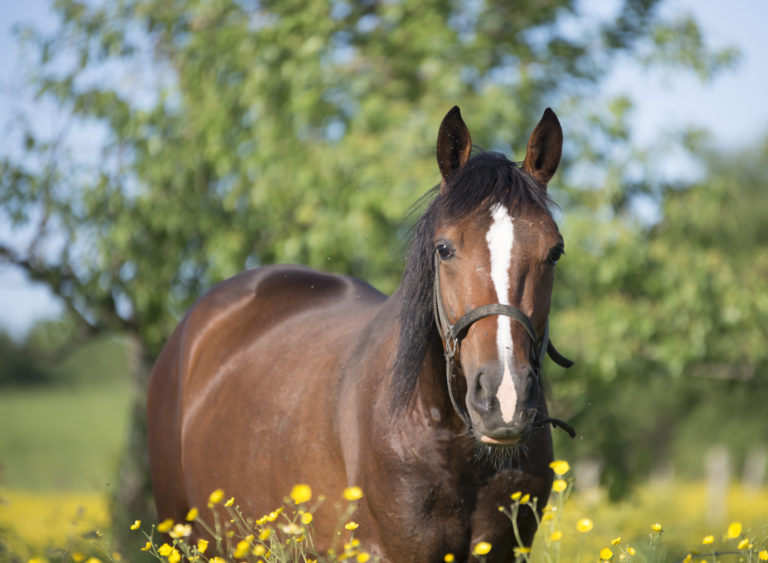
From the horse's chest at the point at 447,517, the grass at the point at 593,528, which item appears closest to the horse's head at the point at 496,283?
the horse's chest at the point at 447,517

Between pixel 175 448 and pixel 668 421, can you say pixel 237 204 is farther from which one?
pixel 668 421

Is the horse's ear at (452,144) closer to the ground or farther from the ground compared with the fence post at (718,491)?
farther from the ground

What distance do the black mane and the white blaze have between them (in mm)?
93

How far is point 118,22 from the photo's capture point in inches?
328

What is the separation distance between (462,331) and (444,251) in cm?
27

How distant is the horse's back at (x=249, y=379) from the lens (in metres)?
3.38

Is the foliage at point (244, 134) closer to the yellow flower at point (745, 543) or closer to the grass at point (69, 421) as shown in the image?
the yellow flower at point (745, 543)

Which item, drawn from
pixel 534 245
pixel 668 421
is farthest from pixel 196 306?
pixel 668 421

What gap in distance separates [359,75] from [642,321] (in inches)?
149

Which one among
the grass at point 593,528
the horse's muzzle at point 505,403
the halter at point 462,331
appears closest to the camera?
the horse's muzzle at point 505,403

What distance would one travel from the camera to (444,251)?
8.41 ft

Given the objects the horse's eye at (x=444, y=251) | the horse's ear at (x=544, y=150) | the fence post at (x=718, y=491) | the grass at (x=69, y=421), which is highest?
the horse's ear at (x=544, y=150)

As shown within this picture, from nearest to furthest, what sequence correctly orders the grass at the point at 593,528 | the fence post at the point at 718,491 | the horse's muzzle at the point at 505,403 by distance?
the horse's muzzle at the point at 505,403, the grass at the point at 593,528, the fence post at the point at 718,491

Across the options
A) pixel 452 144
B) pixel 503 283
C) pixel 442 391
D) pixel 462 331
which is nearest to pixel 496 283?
pixel 503 283
